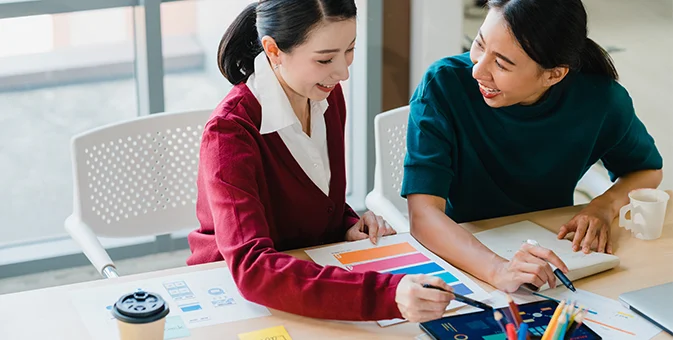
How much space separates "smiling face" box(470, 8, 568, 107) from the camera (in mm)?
1803

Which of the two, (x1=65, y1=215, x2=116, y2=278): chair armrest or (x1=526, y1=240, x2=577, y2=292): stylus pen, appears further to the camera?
(x1=65, y1=215, x2=116, y2=278): chair armrest

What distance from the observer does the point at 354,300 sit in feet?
5.00

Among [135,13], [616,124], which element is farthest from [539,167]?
[135,13]

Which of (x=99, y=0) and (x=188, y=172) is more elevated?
(x=99, y=0)

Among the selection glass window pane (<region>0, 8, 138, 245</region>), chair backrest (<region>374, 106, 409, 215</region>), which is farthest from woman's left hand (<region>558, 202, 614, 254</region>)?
glass window pane (<region>0, 8, 138, 245</region>)

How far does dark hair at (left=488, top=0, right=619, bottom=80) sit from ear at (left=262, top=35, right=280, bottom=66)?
1.49 feet

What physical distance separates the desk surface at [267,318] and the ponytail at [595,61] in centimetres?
43

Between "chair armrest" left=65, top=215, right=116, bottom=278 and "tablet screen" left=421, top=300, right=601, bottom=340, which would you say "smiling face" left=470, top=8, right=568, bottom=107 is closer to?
"tablet screen" left=421, top=300, right=601, bottom=340

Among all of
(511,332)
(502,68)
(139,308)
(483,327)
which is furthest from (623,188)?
(139,308)

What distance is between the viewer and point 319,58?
1.72 metres

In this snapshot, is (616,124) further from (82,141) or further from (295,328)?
(82,141)

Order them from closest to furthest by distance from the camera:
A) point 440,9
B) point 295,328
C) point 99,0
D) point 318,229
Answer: point 295,328 < point 318,229 < point 99,0 < point 440,9

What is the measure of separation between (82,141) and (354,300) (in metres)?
0.96

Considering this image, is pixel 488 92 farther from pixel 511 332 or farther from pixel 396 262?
pixel 511 332
